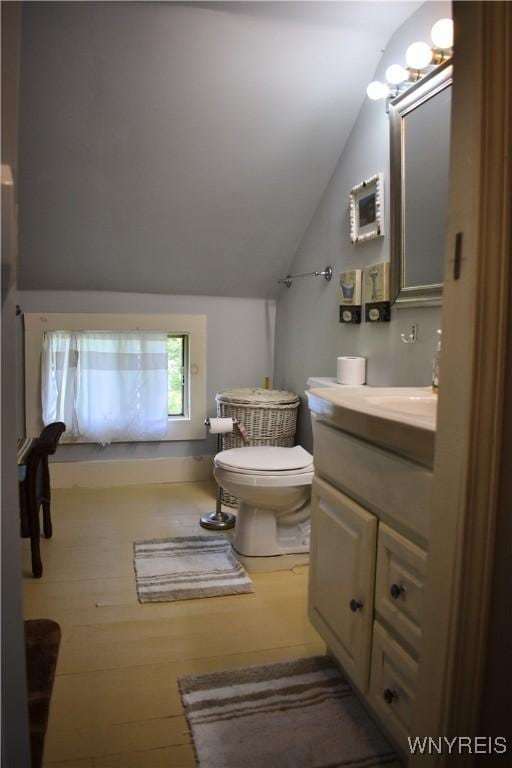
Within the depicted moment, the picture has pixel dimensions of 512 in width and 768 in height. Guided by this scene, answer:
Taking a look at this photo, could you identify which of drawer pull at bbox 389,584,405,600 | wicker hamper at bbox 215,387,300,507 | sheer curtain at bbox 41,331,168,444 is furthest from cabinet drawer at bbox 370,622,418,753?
sheer curtain at bbox 41,331,168,444

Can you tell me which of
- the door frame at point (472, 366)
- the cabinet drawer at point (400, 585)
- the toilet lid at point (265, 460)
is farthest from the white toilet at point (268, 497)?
the door frame at point (472, 366)

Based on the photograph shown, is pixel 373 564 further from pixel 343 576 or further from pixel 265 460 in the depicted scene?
pixel 265 460

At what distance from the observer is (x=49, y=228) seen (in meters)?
2.82

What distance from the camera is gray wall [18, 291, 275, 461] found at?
3279 millimetres

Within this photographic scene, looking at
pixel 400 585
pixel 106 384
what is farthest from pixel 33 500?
pixel 400 585

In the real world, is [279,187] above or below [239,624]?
above

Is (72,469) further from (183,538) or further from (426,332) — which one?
(426,332)

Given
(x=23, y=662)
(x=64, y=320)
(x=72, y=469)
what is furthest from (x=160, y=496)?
(x=23, y=662)

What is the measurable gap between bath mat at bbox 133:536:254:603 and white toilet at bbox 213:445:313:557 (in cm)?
12

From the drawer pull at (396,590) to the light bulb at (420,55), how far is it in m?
1.60

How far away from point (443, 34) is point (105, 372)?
234 cm

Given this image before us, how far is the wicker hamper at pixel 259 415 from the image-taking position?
301 cm

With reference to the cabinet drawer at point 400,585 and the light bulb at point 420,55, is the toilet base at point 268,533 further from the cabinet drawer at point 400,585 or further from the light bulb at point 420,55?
the light bulb at point 420,55

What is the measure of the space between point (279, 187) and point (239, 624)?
79.4 inches
